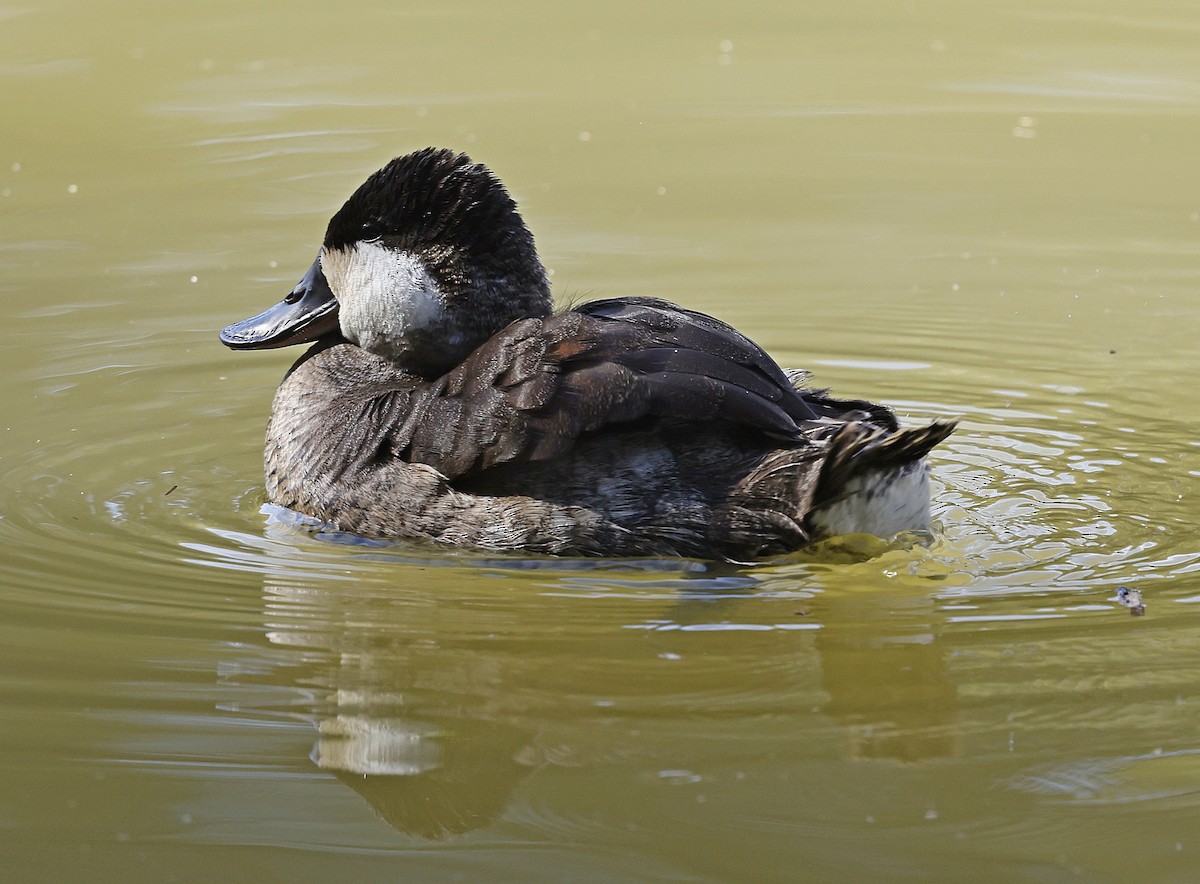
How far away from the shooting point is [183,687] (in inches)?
166

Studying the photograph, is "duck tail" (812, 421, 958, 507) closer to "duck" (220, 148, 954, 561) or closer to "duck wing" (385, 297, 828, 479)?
"duck" (220, 148, 954, 561)

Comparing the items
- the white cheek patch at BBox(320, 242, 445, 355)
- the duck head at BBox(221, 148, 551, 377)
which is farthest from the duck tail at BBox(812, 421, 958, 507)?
the white cheek patch at BBox(320, 242, 445, 355)

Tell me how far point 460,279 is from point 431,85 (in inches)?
249

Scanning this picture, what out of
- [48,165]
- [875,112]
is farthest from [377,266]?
[875,112]

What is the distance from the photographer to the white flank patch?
5047 millimetres

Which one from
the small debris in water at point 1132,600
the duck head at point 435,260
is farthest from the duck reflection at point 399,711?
the small debris in water at point 1132,600

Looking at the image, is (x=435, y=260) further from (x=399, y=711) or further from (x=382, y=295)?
(x=399, y=711)

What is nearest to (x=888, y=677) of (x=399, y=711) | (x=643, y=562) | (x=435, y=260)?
(x=643, y=562)

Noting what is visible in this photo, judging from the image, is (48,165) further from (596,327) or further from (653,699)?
(653,699)

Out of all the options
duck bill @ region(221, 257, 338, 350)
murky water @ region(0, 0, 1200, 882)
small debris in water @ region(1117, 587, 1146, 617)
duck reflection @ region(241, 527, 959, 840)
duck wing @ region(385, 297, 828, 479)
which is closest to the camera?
murky water @ region(0, 0, 1200, 882)

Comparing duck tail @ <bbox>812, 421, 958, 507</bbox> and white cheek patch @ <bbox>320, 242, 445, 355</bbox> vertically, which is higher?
white cheek patch @ <bbox>320, 242, 445, 355</bbox>

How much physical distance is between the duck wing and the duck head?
1.04 feet

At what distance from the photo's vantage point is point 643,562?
5133 millimetres

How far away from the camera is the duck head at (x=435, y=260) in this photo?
18.4 feet
